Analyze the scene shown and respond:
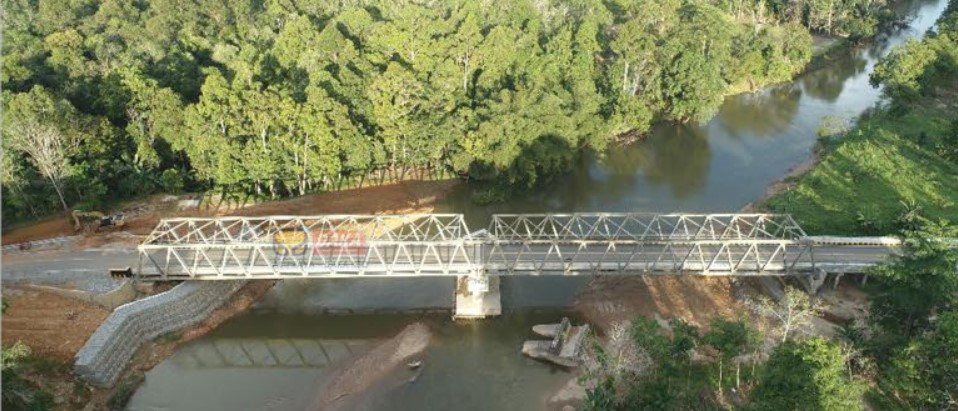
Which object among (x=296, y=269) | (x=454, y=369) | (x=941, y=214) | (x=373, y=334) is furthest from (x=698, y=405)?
(x=941, y=214)

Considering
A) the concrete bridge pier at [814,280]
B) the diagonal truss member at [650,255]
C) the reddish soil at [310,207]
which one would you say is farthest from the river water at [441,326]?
the concrete bridge pier at [814,280]

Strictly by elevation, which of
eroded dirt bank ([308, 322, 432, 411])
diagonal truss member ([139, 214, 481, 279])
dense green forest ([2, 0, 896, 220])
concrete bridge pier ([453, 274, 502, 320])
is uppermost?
dense green forest ([2, 0, 896, 220])

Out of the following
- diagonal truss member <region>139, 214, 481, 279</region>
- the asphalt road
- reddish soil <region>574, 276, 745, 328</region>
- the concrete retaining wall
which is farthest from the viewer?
reddish soil <region>574, 276, 745, 328</region>

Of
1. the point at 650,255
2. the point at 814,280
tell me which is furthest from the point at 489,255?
the point at 814,280

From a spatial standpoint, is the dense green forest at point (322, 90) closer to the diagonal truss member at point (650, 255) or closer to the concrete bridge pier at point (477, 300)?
the diagonal truss member at point (650, 255)

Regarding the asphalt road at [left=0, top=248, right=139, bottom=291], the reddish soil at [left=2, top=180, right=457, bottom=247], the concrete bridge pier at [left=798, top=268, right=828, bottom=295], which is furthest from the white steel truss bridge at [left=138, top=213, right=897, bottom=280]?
the reddish soil at [left=2, top=180, right=457, bottom=247]

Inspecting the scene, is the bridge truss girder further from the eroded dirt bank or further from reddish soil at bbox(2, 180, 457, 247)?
reddish soil at bbox(2, 180, 457, 247)
